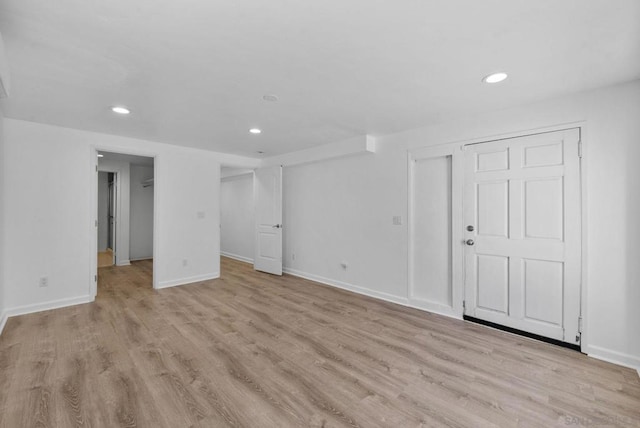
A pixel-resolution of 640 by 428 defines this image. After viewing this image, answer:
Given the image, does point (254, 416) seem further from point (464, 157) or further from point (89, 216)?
point (89, 216)

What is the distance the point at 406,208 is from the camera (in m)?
→ 3.86

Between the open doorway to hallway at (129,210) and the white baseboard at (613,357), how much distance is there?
618 centimetres

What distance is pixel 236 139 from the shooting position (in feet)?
14.4

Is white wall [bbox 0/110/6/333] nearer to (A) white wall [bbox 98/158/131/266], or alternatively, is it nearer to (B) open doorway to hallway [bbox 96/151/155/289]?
(B) open doorway to hallway [bbox 96/151/155/289]

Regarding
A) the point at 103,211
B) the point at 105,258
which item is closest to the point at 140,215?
the point at 105,258

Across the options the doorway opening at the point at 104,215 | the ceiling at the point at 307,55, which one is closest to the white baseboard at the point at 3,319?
the ceiling at the point at 307,55

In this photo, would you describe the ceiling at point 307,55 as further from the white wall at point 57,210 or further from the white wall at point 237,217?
the white wall at point 237,217

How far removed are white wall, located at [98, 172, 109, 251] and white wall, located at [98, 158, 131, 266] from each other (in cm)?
270

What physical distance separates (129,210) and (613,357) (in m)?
8.21

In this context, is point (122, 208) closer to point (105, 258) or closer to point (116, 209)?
point (116, 209)

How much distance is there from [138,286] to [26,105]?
9.48 ft

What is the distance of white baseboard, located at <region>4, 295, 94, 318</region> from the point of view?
344 centimetres

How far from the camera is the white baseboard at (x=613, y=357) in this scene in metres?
2.38

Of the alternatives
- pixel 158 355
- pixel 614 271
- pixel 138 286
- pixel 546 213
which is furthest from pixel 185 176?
pixel 614 271
